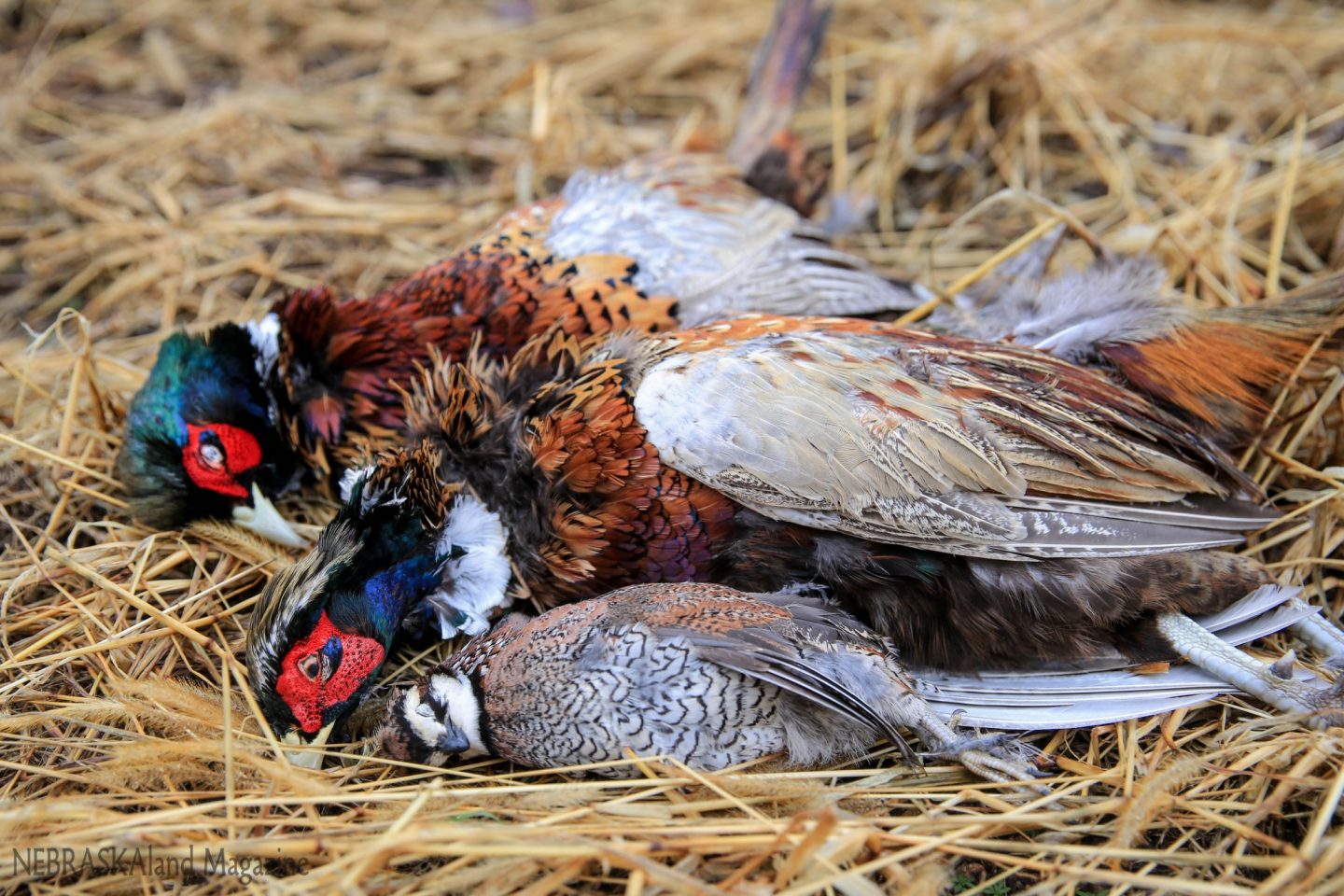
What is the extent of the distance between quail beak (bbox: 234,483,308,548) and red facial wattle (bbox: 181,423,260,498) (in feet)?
0.14

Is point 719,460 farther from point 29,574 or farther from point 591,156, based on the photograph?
point 591,156

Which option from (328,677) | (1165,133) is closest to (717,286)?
(328,677)

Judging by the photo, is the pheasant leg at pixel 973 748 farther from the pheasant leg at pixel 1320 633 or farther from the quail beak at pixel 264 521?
the quail beak at pixel 264 521

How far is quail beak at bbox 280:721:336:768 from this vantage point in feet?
7.76

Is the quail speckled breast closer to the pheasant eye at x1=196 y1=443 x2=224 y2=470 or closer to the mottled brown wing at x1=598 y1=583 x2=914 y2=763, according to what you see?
the mottled brown wing at x1=598 y1=583 x2=914 y2=763

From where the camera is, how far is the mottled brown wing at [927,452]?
233 cm

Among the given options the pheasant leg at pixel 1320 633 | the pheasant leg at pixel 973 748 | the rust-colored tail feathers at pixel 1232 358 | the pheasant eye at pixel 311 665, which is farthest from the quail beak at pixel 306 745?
the pheasant leg at pixel 1320 633

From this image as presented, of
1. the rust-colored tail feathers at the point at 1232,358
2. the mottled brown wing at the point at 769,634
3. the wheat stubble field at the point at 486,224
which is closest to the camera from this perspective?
the wheat stubble field at the point at 486,224

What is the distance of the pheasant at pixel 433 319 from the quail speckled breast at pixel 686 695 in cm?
96

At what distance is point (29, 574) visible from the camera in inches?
109

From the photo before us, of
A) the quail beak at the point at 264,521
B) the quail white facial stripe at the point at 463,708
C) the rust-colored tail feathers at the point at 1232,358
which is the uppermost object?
the rust-colored tail feathers at the point at 1232,358

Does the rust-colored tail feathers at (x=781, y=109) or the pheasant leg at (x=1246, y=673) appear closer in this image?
the pheasant leg at (x=1246, y=673)

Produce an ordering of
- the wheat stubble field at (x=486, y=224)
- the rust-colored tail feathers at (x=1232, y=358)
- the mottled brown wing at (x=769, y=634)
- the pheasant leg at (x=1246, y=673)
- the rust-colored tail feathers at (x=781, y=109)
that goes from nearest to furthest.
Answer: the wheat stubble field at (x=486, y=224)
the mottled brown wing at (x=769, y=634)
the pheasant leg at (x=1246, y=673)
the rust-colored tail feathers at (x=1232, y=358)
the rust-colored tail feathers at (x=781, y=109)

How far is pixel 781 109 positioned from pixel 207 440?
2.66 meters
